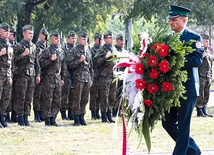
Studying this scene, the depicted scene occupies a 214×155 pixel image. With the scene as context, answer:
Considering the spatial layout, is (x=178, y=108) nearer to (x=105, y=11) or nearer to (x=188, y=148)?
(x=188, y=148)

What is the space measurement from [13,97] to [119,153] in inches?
196

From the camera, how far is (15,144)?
11.4 m

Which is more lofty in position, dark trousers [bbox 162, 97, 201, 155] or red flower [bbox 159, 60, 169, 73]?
red flower [bbox 159, 60, 169, 73]

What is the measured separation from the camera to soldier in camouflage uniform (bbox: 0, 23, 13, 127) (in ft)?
44.8

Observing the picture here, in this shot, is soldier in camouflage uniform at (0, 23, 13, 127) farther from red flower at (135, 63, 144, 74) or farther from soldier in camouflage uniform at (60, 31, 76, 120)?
red flower at (135, 63, 144, 74)

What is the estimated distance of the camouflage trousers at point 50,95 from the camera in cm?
1457

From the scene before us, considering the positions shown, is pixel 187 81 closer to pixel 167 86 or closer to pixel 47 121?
pixel 167 86

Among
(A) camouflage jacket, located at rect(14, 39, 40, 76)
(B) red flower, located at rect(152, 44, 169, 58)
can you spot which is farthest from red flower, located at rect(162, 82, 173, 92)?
(A) camouflage jacket, located at rect(14, 39, 40, 76)

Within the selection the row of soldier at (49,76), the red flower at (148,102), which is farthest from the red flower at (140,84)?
the row of soldier at (49,76)

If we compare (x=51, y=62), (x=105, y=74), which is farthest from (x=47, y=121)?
(x=105, y=74)

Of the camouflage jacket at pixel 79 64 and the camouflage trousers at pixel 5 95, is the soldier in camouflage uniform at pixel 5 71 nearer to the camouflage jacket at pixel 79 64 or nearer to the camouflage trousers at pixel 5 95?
the camouflage trousers at pixel 5 95

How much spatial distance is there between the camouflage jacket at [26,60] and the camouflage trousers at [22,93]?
130 millimetres

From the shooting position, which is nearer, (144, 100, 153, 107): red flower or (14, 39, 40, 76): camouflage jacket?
(144, 100, 153, 107): red flower

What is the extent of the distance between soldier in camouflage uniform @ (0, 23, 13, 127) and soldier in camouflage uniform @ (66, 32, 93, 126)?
64.9 inches
